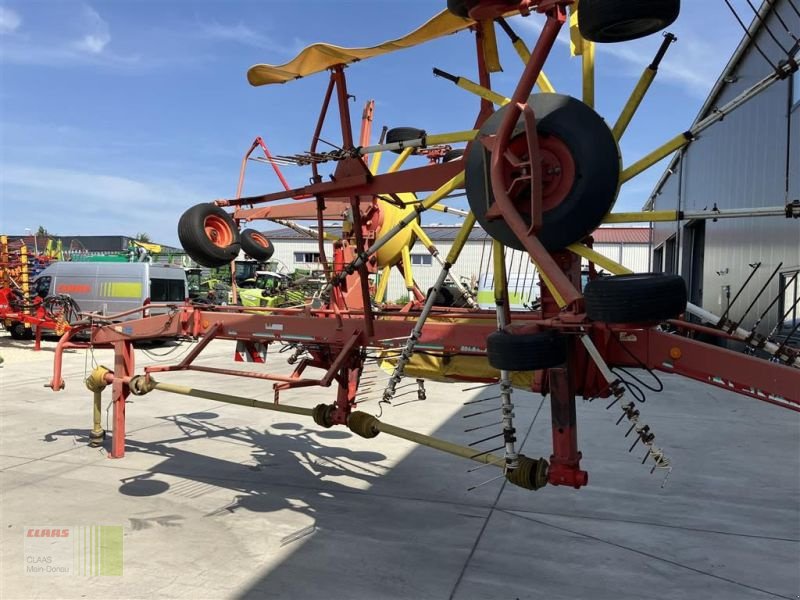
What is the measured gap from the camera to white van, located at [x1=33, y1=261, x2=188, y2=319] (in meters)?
17.4

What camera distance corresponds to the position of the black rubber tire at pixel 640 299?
8.61ft

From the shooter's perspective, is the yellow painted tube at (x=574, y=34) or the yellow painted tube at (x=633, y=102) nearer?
the yellow painted tube at (x=633, y=102)

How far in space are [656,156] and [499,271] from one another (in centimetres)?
104

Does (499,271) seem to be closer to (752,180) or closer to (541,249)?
(541,249)

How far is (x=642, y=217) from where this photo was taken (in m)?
3.28

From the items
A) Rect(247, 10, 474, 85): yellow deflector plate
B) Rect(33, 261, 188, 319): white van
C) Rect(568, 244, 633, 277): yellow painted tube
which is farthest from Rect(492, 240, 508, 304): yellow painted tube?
Rect(33, 261, 188, 319): white van

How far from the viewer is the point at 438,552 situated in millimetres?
4453

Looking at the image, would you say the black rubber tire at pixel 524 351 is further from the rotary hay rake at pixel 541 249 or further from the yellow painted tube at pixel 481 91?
the yellow painted tube at pixel 481 91

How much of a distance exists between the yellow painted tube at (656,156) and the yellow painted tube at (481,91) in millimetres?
842

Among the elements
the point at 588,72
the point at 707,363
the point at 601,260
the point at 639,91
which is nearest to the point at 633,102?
the point at 639,91

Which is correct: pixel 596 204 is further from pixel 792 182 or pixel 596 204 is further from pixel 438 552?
pixel 792 182

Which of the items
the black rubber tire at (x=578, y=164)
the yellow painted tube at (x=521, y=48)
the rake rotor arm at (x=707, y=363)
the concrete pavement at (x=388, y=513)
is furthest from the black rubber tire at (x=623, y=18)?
the concrete pavement at (x=388, y=513)

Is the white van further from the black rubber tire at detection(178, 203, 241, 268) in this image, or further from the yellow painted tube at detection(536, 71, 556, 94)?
the yellow painted tube at detection(536, 71, 556, 94)

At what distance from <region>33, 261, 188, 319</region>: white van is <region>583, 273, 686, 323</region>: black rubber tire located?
641 inches
